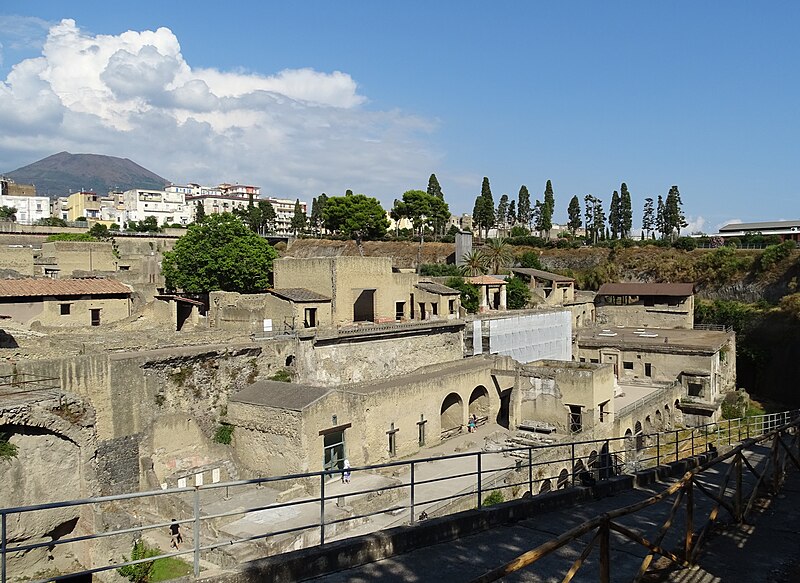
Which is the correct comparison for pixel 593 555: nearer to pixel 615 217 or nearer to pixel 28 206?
pixel 615 217

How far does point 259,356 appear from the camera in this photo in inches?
955

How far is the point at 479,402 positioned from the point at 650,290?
27386 millimetres

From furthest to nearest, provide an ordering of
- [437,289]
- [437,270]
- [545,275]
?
[437,270], [545,275], [437,289]

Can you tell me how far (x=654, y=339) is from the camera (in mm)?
40375

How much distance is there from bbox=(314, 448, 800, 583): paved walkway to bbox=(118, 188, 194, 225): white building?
122m

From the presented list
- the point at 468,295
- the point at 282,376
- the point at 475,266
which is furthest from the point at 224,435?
the point at 475,266

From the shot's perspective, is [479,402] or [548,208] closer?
[479,402]

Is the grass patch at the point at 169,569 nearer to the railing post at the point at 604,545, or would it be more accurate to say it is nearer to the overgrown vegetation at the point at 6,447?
the overgrown vegetation at the point at 6,447

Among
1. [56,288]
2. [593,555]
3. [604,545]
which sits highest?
[56,288]

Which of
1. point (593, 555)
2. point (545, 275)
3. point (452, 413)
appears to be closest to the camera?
point (593, 555)

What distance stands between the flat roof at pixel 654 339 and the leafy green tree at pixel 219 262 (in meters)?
22.9

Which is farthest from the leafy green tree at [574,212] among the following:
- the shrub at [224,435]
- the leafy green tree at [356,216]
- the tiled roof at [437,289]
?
the shrub at [224,435]

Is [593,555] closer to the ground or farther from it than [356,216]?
closer to the ground

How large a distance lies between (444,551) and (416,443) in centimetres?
1706
